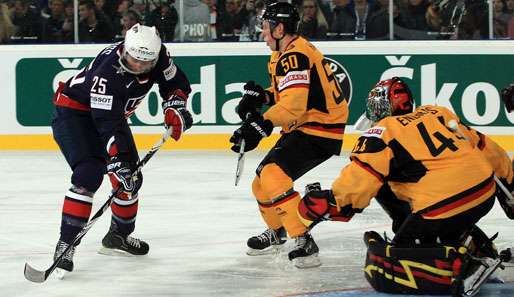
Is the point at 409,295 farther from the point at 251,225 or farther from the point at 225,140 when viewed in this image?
the point at 225,140

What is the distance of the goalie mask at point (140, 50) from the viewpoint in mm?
5250

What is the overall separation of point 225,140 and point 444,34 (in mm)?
1800

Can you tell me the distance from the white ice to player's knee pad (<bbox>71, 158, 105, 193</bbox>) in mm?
376

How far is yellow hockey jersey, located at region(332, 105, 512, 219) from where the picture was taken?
182 inches

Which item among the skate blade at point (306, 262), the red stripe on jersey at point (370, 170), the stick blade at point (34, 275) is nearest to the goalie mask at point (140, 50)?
the stick blade at point (34, 275)

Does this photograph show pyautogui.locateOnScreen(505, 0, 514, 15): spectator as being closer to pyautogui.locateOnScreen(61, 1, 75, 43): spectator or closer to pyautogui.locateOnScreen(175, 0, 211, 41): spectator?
pyautogui.locateOnScreen(175, 0, 211, 41): spectator

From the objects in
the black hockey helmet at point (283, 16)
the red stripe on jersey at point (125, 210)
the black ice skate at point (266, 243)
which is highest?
the black hockey helmet at point (283, 16)

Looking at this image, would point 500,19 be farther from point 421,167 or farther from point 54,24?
point 421,167

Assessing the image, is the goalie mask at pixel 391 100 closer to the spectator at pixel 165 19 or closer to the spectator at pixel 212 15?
the spectator at pixel 212 15

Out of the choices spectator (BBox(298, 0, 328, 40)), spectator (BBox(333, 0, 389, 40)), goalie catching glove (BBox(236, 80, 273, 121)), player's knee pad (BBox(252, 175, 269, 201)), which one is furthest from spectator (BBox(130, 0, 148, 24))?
player's knee pad (BBox(252, 175, 269, 201))

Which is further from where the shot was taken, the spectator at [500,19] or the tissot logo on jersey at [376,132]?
the spectator at [500,19]

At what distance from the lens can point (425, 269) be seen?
15.3 feet

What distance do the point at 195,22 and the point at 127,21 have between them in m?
0.55

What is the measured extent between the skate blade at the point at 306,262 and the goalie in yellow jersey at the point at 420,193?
21.8 inches
